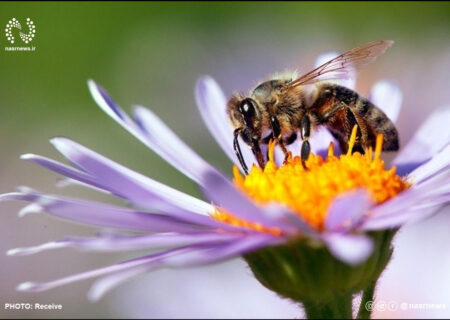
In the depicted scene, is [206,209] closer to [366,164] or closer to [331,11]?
[366,164]

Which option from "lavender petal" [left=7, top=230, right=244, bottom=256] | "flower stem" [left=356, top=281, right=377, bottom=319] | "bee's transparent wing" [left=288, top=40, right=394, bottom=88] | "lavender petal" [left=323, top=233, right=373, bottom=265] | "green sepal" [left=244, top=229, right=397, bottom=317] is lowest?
"flower stem" [left=356, top=281, right=377, bottom=319]

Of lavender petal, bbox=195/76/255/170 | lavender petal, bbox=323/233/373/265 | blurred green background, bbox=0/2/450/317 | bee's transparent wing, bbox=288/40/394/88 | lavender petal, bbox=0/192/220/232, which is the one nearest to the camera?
lavender petal, bbox=323/233/373/265

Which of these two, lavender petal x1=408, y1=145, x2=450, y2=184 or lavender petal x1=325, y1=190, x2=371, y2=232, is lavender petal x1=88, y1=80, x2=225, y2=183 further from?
lavender petal x1=325, y1=190, x2=371, y2=232

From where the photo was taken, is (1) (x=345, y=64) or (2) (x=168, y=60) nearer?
(1) (x=345, y=64)

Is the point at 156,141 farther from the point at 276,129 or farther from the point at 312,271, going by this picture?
the point at 312,271

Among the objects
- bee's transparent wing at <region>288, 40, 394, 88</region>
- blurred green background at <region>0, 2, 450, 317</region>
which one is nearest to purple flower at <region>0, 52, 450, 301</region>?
bee's transparent wing at <region>288, 40, 394, 88</region>

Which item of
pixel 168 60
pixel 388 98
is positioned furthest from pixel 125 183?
pixel 168 60

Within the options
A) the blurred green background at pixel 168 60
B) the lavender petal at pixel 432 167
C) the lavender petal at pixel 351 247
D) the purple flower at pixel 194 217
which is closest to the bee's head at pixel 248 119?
the purple flower at pixel 194 217

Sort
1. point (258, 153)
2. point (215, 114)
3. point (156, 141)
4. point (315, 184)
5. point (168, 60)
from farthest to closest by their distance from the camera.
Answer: point (168, 60) < point (215, 114) < point (156, 141) < point (258, 153) < point (315, 184)
